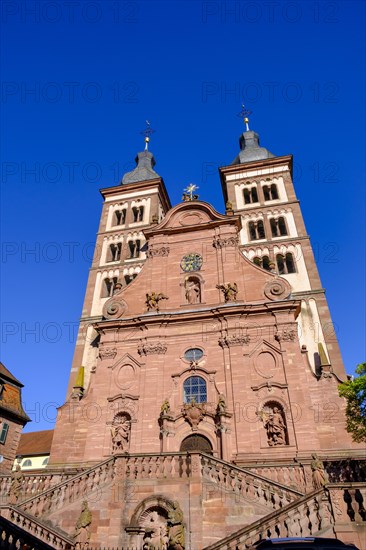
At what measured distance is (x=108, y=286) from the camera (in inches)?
1388

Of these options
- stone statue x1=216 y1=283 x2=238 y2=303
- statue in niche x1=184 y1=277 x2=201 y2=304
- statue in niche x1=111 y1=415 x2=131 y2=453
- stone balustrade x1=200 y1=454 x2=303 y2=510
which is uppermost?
statue in niche x1=184 y1=277 x2=201 y2=304

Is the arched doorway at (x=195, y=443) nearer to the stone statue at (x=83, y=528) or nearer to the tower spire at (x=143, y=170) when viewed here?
the stone statue at (x=83, y=528)

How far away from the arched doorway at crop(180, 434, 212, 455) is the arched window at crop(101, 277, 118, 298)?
1555 centimetres

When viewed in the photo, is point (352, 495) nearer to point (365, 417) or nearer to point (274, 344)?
point (365, 417)

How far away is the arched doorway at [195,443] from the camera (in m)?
21.8

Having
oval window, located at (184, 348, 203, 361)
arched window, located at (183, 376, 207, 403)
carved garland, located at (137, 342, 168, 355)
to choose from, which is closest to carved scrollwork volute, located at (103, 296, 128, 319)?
carved garland, located at (137, 342, 168, 355)

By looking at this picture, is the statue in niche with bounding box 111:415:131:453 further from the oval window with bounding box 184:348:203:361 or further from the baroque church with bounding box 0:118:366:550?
the oval window with bounding box 184:348:203:361

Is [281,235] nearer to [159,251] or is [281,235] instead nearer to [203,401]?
[159,251]

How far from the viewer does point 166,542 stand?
43.3 feet

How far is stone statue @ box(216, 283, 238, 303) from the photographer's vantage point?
26.1 m

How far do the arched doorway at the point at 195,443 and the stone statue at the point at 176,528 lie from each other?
8366 mm

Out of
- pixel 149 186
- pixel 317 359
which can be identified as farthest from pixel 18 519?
pixel 149 186

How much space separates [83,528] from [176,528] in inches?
119

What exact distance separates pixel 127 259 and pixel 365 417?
23.2 metres
